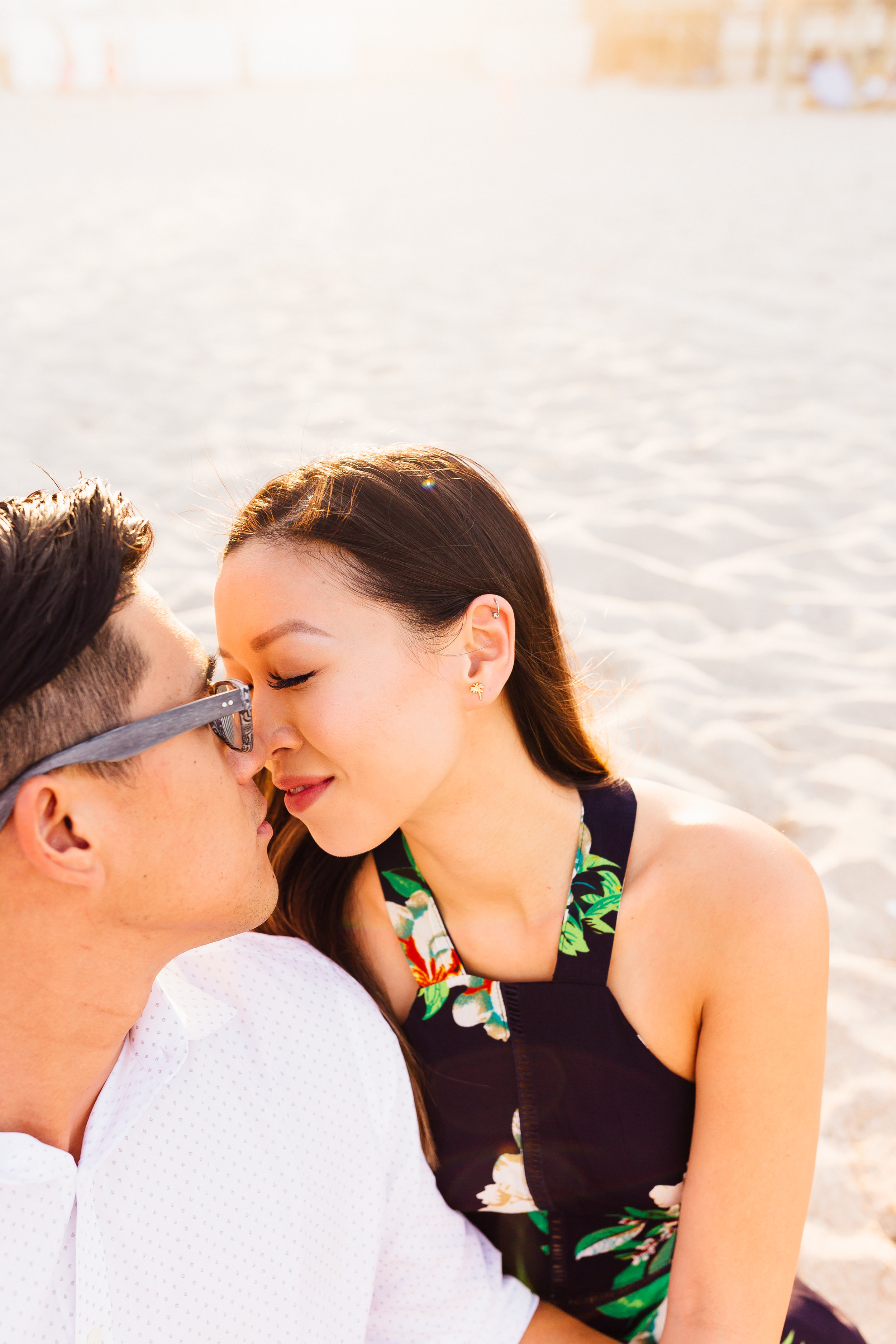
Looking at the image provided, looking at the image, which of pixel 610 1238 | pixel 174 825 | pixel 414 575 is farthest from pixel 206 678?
pixel 610 1238

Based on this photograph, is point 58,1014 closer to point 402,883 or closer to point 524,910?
point 402,883

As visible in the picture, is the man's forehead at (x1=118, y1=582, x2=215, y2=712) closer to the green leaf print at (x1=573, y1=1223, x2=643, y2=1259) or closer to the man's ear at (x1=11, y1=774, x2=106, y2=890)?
the man's ear at (x1=11, y1=774, x2=106, y2=890)

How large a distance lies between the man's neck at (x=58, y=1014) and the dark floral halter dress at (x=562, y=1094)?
545mm

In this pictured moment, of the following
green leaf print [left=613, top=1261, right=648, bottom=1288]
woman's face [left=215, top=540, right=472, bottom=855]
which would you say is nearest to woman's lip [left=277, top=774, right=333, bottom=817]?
woman's face [left=215, top=540, right=472, bottom=855]

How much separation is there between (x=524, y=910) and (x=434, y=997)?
21 cm

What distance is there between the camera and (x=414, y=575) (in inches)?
66.7

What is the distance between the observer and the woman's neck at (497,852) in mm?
1795

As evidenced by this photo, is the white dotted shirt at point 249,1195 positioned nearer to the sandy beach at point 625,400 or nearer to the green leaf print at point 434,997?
the green leaf print at point 434,997

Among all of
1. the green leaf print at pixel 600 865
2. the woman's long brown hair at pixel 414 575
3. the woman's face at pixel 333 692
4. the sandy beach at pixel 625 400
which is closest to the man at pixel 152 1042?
the woman's face at pixel 333 692

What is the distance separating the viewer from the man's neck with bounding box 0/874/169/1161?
1353 mm

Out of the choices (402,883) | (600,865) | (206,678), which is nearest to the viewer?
(206,678)

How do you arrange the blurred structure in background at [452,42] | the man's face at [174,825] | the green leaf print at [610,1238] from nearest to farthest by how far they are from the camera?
1. the man's face at [174,825]
2. the green leaf print at [610,1238]
3. the blurred structure in background at [452,42]

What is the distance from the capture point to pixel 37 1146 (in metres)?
1.28

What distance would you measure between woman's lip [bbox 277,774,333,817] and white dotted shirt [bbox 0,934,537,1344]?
238mm
